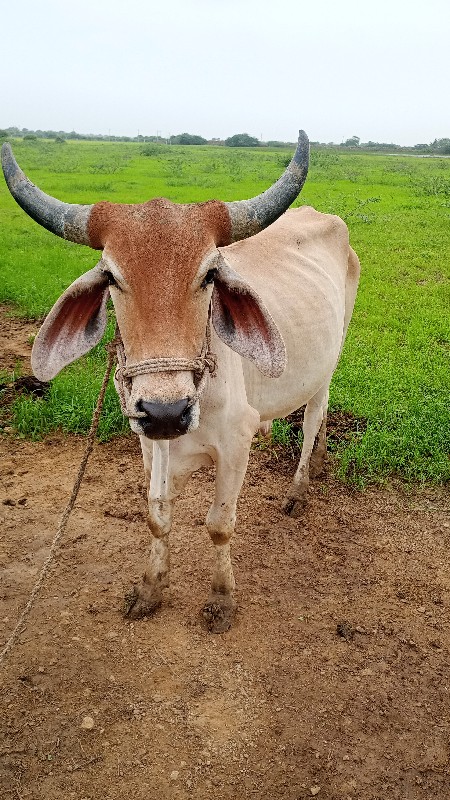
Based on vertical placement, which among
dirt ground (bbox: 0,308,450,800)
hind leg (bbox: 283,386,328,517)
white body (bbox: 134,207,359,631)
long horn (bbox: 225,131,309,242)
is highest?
long horn (bbox: 225,131,309,242)

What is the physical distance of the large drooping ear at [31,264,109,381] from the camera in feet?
8.93

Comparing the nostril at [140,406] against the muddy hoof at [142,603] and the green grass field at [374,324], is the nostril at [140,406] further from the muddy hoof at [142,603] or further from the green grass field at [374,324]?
the green grass field at [374,324]

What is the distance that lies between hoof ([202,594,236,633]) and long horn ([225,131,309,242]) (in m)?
1.93

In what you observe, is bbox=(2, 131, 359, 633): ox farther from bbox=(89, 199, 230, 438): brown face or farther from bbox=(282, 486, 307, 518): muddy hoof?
bbox=(282, 486, 307, 518): muddy hoof

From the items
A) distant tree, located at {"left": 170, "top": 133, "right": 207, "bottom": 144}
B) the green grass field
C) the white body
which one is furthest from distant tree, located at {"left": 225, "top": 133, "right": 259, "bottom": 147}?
the white body

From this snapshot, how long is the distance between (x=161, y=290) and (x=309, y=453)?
265cm

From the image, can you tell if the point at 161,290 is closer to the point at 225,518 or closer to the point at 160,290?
the point at 160,290

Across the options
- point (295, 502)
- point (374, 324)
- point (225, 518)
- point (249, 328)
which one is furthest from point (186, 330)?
point (374, 324)

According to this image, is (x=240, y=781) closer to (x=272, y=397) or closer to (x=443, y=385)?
(x=272, y=397)

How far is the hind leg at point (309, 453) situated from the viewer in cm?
469

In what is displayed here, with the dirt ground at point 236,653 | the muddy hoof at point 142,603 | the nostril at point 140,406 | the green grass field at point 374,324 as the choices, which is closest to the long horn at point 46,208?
the nostril at point 140,406

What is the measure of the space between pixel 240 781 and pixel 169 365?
173cm

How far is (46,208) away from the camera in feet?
8.72

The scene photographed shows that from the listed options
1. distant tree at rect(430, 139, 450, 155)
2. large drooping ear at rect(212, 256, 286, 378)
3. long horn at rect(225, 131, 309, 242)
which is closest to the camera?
long horn at rect(225, 131, 309, 242)
